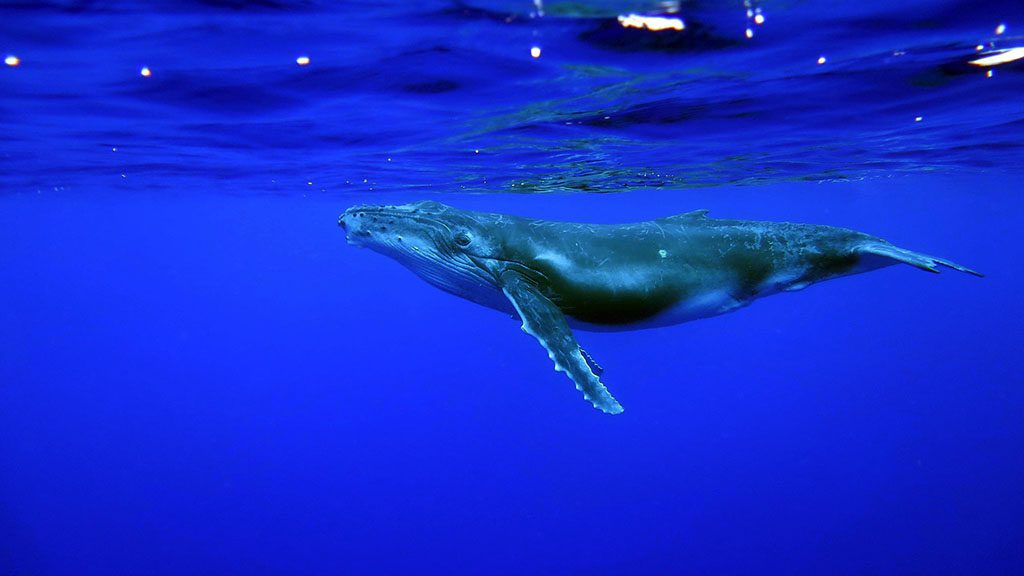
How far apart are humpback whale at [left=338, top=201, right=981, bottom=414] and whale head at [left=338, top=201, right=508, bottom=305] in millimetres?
11

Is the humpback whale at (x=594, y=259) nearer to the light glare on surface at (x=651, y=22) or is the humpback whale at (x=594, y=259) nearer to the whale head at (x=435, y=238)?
the whale head at (x=435, y=238)

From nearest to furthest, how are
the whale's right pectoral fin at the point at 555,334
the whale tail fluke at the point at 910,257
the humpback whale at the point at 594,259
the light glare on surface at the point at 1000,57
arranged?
the whale's right pectoral fin at the point at 555,334 → the whale tail fluke at the point at 910,257 → the humpback whale at the point at 594,259 → the light glare on surface at the point at 1000,57

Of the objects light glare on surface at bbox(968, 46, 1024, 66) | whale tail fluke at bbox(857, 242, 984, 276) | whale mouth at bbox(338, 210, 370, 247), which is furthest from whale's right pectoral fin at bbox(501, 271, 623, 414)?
light glare on surface at bbox(968, 46, 1024, 66)

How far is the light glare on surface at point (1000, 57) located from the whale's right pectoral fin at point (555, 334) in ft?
23.8

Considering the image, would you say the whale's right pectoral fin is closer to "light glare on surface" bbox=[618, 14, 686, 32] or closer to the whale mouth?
the whale mouth

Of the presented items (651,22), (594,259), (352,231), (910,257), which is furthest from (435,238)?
(910,257)

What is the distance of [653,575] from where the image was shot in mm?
24750

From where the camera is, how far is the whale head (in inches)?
269

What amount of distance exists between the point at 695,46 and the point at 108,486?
3278 cm

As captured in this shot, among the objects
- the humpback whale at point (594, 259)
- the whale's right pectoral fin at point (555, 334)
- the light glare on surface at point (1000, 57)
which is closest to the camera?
the whale's right pectoral fin at point (555, 334)

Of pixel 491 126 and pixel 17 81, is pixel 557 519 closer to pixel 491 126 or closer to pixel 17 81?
pixel 491 126

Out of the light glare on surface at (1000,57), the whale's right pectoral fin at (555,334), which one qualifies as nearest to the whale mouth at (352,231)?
the whale's right pectoral fin at (555,334)

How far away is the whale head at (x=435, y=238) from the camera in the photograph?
6.83 metres

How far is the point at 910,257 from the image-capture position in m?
6.72
